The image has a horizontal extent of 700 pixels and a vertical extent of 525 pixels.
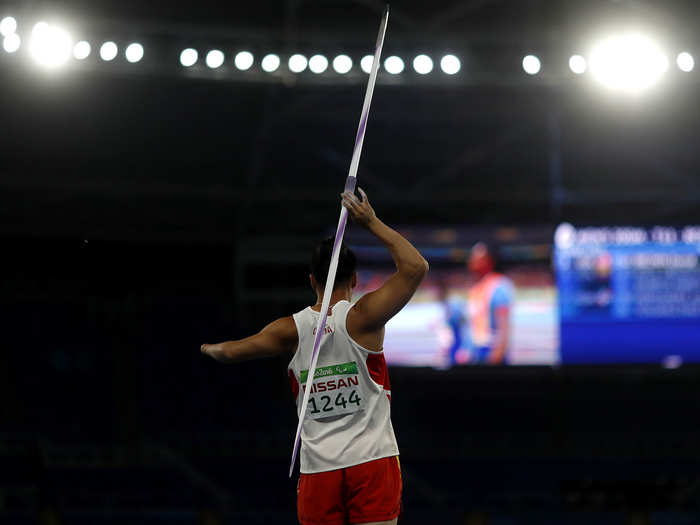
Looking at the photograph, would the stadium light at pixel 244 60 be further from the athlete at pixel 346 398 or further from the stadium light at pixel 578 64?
the athlete at pixel 346 398

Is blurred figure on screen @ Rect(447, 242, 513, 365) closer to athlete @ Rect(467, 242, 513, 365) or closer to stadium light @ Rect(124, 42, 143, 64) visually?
athlete @ Rect(467, 242, 513, 365)

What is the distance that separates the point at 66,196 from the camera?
1112 cm

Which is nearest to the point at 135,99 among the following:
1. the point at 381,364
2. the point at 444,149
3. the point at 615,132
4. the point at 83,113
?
the point at 83,113

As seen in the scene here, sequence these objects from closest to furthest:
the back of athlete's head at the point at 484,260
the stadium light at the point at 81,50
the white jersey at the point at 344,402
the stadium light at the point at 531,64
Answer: the white jersey at the point at 344,402 → the stadium light at the point at 81,50 → the stadium light at the point at 531,64 → the back of athlete's head at the point at 484,260

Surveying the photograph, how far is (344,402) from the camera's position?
324cm

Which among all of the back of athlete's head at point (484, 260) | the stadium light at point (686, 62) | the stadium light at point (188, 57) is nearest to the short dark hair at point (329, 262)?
the stadium light at point (188, 57)

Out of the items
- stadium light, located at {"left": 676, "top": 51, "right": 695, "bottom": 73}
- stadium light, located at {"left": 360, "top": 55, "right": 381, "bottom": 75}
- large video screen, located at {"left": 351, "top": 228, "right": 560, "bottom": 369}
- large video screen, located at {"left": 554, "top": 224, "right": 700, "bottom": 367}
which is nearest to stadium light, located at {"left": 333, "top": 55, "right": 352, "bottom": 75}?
stadium light, located at {"left": 360, "top": 55, "right": 381, "bottom": 75}

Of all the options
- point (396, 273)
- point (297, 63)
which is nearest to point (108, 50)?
point (297, 63)

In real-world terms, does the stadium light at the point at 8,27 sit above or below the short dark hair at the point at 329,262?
above

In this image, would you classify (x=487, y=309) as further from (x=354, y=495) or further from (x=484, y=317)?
(x=354, y=495)

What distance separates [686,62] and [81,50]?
16.3 feet

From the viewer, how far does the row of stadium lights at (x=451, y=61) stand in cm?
769

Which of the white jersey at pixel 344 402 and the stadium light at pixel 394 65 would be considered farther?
the stadium light at pixel 394 65

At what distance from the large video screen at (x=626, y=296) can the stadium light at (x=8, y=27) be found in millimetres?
5984
